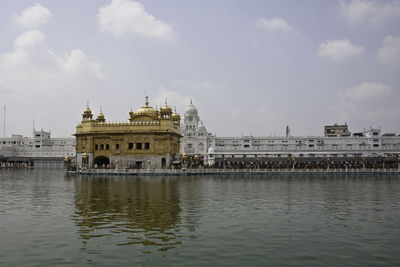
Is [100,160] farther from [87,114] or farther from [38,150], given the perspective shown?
[38,150]

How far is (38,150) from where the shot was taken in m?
114

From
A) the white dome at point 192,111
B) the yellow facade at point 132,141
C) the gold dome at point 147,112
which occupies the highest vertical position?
the white dome at point 192,111

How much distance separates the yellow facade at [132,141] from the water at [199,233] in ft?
122

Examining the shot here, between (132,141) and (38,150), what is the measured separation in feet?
209

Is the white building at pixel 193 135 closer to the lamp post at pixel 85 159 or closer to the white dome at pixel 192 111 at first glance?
→ the white dome at pixel 192 111

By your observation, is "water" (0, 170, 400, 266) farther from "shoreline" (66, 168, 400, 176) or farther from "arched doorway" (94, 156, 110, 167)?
"arched doorway" (94, 156, 110, 167)

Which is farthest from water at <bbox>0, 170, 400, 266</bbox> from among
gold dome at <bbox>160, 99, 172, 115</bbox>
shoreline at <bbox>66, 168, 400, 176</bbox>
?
gold dome at <bbox>160, 99, 172, 115</bbox>

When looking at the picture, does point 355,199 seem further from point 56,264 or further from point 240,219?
point 56,264

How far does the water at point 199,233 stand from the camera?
11273 mm

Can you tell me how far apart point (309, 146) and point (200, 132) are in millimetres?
30337

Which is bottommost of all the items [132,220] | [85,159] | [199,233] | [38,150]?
[199,233]

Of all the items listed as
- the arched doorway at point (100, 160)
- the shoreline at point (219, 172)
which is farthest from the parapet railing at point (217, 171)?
the arched doorway at point (100, 160)

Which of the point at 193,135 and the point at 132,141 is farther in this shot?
the point at 193,135

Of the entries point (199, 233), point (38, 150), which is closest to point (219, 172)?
point (199, 233)
